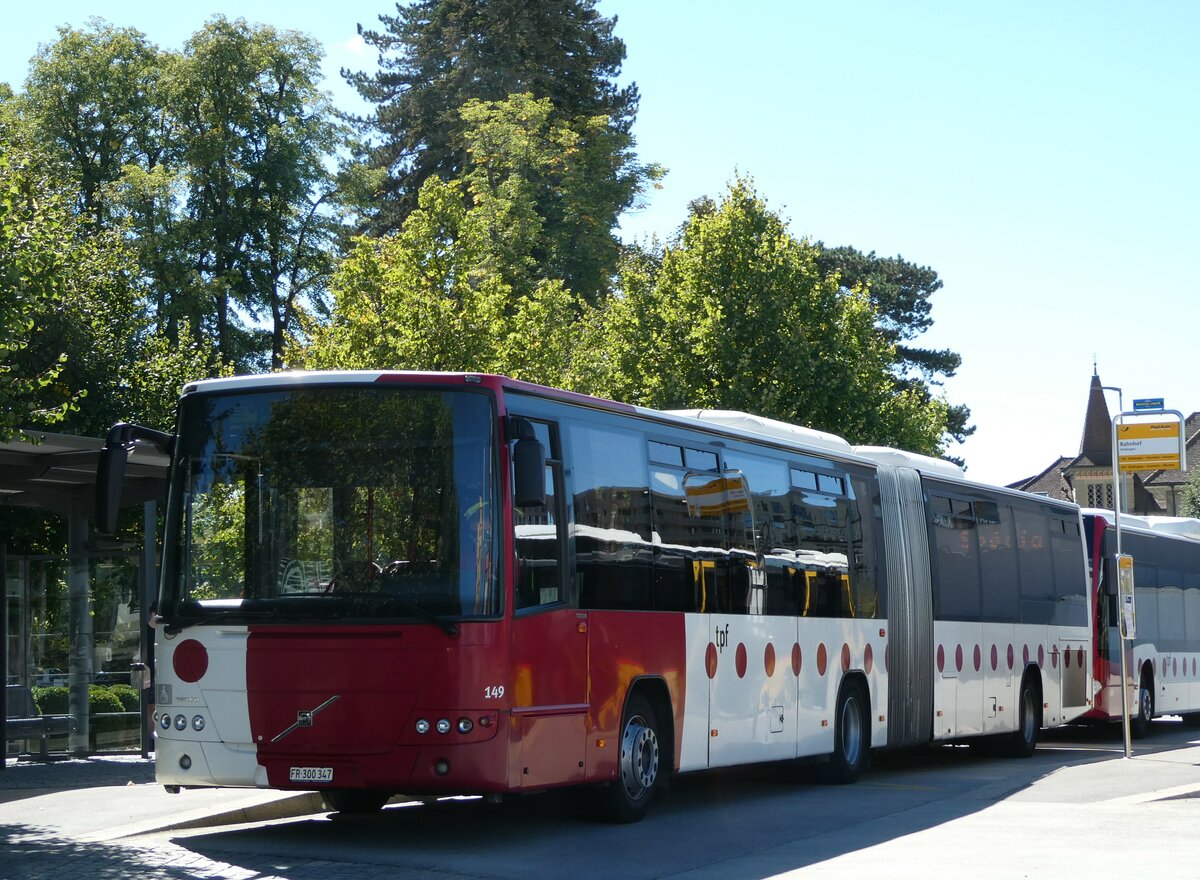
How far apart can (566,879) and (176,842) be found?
10.8 ft

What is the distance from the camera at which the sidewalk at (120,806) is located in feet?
42.2

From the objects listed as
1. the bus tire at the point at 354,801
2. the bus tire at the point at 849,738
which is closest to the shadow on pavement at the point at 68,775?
the bus tire at the point at 354,801

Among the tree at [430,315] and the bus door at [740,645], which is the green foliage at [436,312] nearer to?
the tree at [430,315]

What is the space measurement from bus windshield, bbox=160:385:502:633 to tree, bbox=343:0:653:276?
150 ft

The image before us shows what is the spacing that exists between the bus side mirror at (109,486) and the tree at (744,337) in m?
28.7

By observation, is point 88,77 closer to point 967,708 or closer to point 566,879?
point 967,708

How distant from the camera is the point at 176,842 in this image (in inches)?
478

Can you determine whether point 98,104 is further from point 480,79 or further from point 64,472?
point 64,472

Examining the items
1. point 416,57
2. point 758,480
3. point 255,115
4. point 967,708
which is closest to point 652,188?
point 416,57

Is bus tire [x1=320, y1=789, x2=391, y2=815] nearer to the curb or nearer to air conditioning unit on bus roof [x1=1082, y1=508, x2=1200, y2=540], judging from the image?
the curb

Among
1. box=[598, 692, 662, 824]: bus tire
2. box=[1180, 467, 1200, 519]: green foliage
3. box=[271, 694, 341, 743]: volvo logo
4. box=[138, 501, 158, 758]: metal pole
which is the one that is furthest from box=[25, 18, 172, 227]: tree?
box=[1180, 467, 1200, 519]: green foliage

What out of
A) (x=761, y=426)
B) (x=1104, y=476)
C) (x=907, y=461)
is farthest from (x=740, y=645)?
(x=1104, y=476)

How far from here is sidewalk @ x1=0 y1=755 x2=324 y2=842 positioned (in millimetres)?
12859

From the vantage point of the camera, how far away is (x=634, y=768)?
43.8ft
